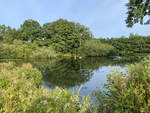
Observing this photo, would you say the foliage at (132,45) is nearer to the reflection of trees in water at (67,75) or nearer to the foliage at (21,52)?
the foliage at (21,52)

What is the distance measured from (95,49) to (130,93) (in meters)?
37.5

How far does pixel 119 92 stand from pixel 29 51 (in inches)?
1459

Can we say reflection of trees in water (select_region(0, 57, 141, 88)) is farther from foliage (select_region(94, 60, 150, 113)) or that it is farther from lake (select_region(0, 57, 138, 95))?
foliage (select_region(94, 60, 150, 113))

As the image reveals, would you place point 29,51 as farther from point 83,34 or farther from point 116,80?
point 116,80

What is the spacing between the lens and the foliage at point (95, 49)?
37.9m

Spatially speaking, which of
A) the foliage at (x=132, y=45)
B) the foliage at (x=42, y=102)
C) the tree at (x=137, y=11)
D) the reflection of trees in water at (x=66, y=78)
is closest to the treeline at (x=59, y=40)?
the foliage at (x=132, y=45)

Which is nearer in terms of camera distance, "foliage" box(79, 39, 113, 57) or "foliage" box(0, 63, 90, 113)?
"foliage" box(0, 63, 90, 113)

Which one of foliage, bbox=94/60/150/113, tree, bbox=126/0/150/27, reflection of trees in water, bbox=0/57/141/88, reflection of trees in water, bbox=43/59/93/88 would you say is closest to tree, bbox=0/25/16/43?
reflection of trees in water, bbox=0/57/141/88

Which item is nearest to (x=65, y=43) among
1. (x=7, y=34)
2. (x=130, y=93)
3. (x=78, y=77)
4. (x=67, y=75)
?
(x=7, y=34)

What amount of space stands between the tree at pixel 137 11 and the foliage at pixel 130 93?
4.64m

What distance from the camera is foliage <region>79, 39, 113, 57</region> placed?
3791 centimetres

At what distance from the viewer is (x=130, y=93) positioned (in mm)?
1707

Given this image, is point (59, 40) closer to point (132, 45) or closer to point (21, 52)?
point (21, 52)

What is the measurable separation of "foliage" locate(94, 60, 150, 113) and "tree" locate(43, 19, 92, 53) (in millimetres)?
41644
